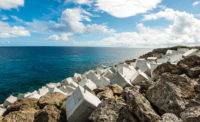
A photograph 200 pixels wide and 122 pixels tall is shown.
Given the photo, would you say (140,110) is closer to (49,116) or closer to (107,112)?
(107,112)

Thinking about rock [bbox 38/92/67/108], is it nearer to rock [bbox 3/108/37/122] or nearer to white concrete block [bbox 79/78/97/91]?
rock [bbox 3/108/37/122]

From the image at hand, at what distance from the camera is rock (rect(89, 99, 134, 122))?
3033 millimetres

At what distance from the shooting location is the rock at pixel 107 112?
119 inches

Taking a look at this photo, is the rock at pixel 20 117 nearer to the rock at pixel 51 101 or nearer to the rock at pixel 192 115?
the rock at pixel 51 101

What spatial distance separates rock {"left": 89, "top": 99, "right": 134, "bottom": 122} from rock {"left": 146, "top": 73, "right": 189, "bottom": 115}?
3.41ft

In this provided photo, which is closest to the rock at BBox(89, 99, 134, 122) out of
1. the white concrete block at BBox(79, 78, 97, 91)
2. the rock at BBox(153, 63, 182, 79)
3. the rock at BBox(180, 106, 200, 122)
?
the rock at BBox(180, 106, 200, 122)

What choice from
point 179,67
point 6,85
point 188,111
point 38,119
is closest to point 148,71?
point 179,67

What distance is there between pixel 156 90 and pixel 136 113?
1044mm

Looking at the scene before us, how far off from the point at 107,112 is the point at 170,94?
175 centimetres

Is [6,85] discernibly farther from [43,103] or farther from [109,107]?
[109,107]

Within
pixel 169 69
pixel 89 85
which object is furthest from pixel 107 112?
pixel 89 85

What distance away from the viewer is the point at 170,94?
3293 millimetres

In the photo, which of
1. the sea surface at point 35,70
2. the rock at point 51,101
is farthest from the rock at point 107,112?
the sea surface at point 35,70

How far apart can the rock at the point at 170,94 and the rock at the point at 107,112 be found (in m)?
1.04
